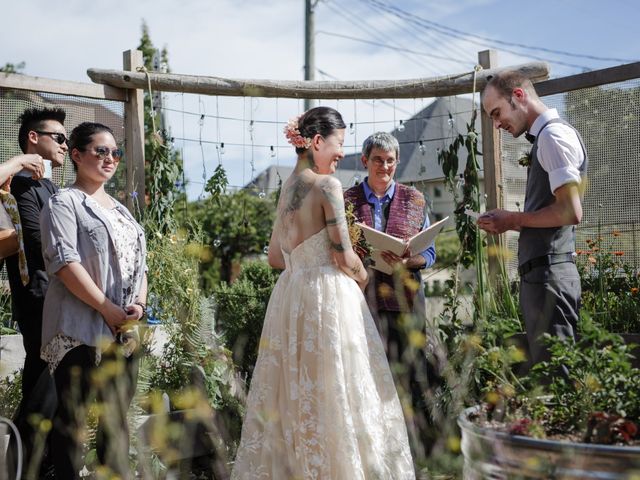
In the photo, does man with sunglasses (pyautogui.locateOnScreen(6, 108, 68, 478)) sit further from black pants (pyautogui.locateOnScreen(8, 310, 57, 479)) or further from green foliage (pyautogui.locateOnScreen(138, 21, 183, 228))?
green foliage (pyautogui.locateOnScreen(138, 21, 183, 228))

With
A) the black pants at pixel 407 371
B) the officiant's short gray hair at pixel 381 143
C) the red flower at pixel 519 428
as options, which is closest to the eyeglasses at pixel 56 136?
the officiant's short gray hair at pixel 381 143

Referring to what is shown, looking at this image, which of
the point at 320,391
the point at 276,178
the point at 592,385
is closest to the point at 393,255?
the point at 320,391

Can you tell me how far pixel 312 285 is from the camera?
11.2 feet

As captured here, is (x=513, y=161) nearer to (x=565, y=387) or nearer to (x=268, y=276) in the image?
(x=268, y=276)

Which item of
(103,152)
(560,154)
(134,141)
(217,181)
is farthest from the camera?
(217,181)

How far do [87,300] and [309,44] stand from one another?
10.4 metres

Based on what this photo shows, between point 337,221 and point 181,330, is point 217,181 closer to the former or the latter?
point 181,330

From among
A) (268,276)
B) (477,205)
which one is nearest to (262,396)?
(477,205)

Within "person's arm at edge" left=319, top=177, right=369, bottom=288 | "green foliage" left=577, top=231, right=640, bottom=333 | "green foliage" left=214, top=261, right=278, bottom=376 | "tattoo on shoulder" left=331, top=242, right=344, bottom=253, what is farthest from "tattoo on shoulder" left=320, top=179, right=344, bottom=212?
"green foliage" left=214, top=261, right=278, bottom=376

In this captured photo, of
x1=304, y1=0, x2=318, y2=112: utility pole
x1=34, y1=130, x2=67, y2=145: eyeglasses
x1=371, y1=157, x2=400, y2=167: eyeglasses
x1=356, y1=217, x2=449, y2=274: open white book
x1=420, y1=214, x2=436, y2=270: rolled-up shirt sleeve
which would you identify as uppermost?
x1=304, y1=0, x2=318, y2=112: utility pole

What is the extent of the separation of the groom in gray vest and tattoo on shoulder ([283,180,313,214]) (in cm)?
80

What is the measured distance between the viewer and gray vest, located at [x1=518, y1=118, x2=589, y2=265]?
9.57 feet

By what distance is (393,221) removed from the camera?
4238 millimetres

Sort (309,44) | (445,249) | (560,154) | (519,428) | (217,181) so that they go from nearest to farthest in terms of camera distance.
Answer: (519,428) < (560,154) < (217,181) < (309,44) < (445,249)
